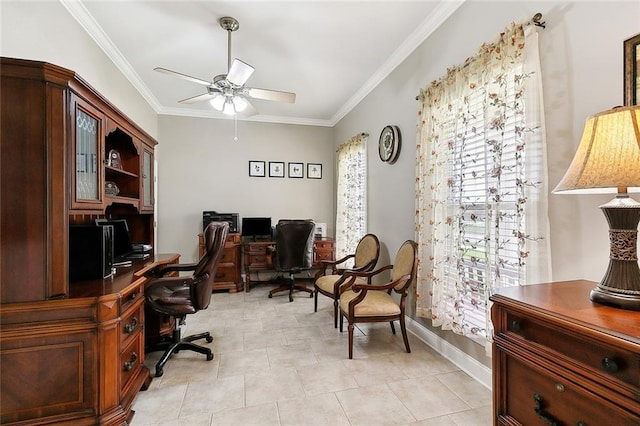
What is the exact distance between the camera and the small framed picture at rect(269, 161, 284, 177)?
491 centimetres

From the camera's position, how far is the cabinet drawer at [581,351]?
0.78 metres

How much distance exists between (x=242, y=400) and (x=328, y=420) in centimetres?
58

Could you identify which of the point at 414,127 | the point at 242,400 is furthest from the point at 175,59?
the point at 242,400

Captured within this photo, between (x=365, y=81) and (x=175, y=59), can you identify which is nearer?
(x=175, y=59)

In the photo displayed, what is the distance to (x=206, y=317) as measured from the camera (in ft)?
10.6

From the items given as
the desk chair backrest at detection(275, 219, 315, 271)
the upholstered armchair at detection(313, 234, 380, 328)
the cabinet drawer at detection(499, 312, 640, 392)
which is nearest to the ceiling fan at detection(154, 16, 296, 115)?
the desk chair backrest at detection(275, 219, 315, 271)

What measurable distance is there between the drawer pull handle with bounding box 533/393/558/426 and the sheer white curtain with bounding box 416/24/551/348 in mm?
682

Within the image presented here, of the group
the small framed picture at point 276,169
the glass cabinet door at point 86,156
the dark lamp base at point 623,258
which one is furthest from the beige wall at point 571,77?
the small framed picture at point 276,169

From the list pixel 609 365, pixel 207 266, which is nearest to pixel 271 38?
pixel 207 266

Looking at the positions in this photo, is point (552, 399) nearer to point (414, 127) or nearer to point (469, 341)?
point (469, 341)

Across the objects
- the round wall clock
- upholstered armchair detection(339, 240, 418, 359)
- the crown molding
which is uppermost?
the crown molding

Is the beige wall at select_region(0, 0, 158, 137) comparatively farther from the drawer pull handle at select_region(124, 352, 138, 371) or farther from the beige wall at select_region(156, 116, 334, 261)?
the drawer pull handle at select_region(124, 352, 138, 371)

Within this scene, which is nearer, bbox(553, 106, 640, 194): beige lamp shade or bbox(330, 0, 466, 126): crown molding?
bbox(553, 106, 640, 194): beige lamp shade

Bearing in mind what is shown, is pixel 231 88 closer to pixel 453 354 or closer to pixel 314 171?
pixel 314 171
